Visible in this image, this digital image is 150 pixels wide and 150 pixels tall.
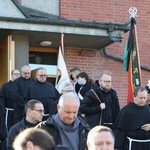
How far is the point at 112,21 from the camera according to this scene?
14508 mm

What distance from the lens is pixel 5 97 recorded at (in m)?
11.3

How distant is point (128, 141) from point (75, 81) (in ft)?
8.87

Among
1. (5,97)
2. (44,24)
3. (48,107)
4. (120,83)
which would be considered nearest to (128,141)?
(48,107)

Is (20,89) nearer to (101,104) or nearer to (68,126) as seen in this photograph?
(101,104)

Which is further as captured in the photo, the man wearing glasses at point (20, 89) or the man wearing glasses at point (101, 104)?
the man wearing glasses at point (20, 89)

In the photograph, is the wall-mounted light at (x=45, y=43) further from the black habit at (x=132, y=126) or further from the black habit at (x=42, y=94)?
the black habit at (x=132, y=126)

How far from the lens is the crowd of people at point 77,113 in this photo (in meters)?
5.98

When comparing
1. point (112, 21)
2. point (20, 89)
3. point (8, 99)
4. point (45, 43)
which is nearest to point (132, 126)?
point (20, 89)

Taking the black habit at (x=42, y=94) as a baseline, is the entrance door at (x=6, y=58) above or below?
above

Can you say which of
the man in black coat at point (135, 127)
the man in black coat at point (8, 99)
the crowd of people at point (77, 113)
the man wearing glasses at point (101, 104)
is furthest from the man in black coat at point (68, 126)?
the man in black coat at point (8, 99)

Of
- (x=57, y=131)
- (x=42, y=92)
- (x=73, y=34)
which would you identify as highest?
(x=73, y=34)

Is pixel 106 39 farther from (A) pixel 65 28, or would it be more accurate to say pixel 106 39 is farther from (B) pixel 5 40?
(B) pixel 5 40

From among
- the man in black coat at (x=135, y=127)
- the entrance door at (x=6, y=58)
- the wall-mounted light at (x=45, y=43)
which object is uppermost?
the wall-mounted light at (x=45, y=43)

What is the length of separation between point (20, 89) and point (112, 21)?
4335 mm
